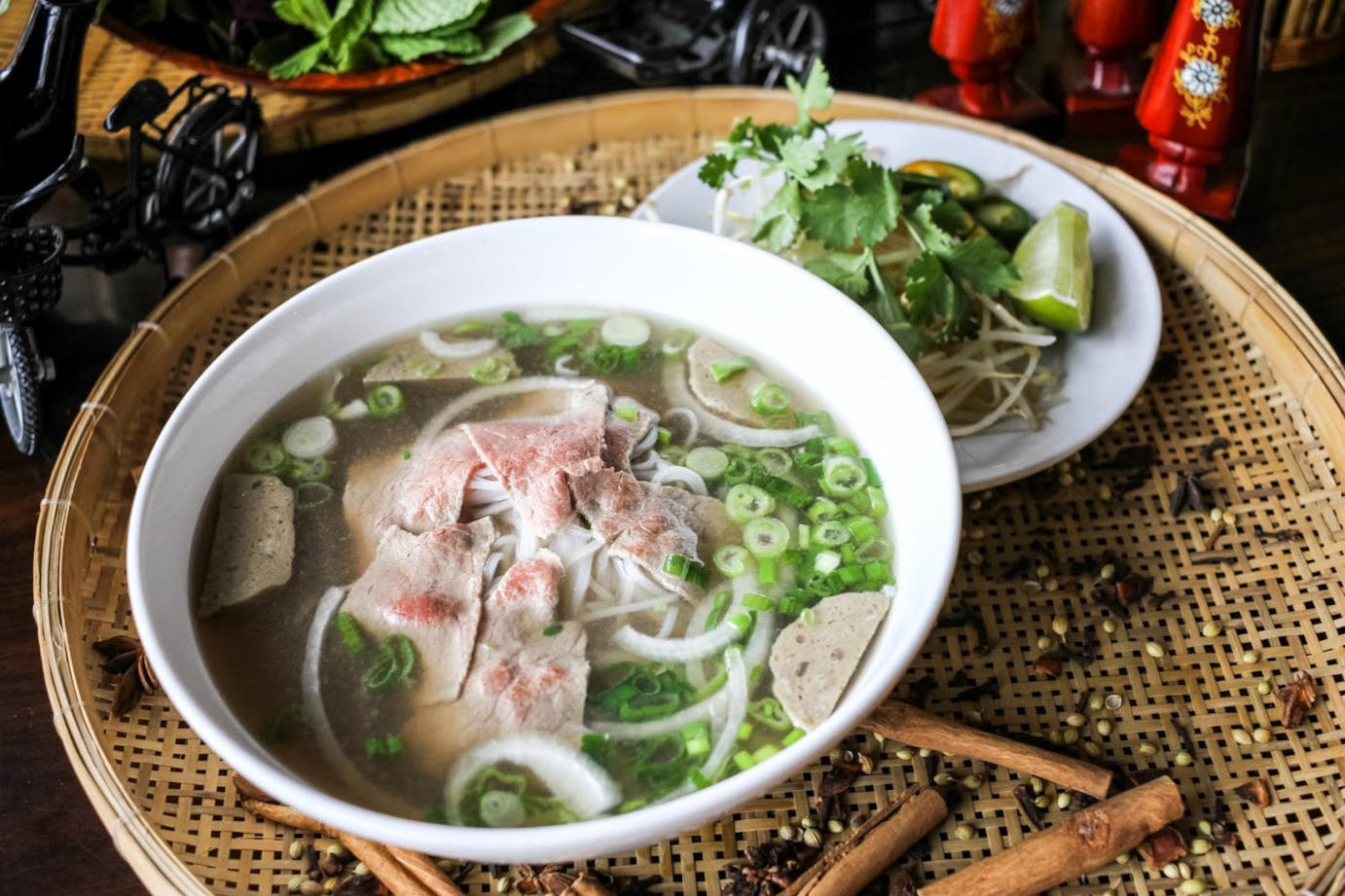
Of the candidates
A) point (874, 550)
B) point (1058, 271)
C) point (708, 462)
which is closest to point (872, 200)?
point (1058, 271)

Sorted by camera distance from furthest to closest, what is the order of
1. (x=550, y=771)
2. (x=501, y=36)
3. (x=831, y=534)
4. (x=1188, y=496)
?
1. (x=501, y=36)
2. (x=1188, y=496)
3. (x=831, y=534)
4. (x=550, y=771)

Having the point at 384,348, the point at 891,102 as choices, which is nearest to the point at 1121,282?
the point at 891,102

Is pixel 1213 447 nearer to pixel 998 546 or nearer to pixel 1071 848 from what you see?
pixel 998 546

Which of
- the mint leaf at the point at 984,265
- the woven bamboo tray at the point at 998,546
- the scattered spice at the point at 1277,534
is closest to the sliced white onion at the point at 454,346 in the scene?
the woven bamboo tray at the point at 998,546

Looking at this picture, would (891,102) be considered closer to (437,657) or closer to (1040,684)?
(1040,684)

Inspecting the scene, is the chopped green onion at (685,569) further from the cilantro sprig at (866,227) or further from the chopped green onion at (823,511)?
the cilantro sprig at (866,227)
